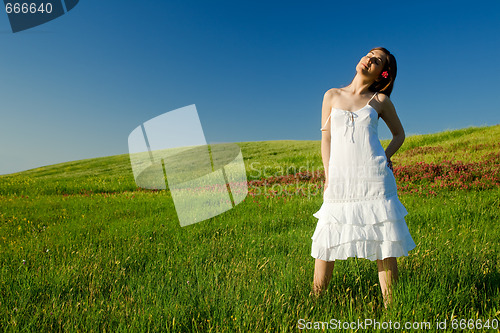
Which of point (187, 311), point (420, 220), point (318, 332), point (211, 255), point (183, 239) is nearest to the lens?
point (318, 332)

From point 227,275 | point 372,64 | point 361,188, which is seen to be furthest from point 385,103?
point 227,275

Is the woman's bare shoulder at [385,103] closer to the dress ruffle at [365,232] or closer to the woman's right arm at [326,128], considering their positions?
the woman's right arm at [326,128]

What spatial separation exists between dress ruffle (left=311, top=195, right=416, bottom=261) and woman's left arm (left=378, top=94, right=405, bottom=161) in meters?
0.62

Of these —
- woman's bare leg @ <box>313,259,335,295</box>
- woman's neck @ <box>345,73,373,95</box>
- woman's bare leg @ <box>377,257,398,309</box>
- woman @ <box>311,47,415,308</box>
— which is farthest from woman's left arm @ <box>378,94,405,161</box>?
woman's bare leg @ <box>313,259,335,295</box>

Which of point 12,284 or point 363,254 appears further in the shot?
point 12,284

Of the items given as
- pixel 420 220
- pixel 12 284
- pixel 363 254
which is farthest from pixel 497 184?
pixel 12 284

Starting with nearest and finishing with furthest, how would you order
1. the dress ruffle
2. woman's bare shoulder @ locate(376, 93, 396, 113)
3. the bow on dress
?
the dress ruffle, the bow on dress, woman's bare shoulder @ locate(376, 93, 396, 113)

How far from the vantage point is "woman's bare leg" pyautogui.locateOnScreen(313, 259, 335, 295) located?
117 inches

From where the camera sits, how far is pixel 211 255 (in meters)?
4.48

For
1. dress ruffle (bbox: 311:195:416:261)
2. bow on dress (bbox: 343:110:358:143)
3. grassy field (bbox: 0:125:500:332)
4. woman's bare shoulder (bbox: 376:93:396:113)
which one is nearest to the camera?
grassy field (bbox: 0:125:500:332)

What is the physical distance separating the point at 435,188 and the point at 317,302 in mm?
10077

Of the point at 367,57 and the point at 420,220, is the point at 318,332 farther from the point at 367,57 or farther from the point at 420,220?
the point at 420,220

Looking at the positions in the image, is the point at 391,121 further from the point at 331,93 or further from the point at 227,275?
the point at 227,275

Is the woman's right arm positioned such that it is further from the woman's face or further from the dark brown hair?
the dark brown hair
